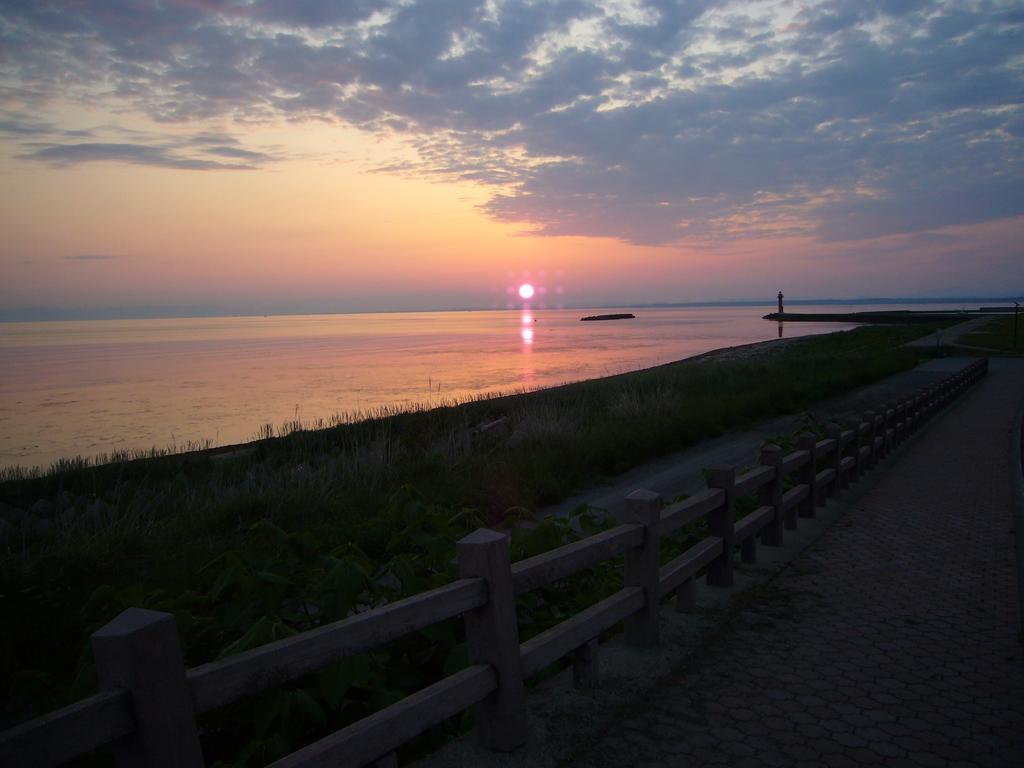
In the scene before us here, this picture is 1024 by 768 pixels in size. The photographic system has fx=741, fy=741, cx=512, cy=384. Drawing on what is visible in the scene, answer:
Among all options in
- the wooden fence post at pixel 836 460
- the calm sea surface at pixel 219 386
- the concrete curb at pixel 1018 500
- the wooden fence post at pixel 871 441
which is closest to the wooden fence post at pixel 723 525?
the concrete curb at pixel 1018 500

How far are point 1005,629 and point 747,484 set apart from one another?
6.88 ft

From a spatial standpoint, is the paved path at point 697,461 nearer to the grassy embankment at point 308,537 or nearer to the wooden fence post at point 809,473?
the grassy embankment at point 308,537

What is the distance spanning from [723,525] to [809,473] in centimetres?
301

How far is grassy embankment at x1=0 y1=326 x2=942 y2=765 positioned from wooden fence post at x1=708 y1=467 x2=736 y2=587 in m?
0.73

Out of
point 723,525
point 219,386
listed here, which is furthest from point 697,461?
point 219,386

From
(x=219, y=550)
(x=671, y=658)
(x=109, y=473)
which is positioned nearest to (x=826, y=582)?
(x=671, y=658)

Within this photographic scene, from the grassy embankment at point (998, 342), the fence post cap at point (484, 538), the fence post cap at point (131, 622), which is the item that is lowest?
the grassy embankment at point (998, 342)

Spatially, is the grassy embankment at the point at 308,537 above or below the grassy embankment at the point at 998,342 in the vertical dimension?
above

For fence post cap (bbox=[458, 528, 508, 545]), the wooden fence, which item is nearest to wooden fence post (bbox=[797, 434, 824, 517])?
the wooden fence

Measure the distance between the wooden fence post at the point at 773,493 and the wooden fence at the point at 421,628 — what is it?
0.61 feet

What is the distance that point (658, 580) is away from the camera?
493 centimetres

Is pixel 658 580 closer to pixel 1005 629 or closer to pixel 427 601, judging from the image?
pixel 427 601

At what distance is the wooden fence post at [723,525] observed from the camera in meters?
6.02

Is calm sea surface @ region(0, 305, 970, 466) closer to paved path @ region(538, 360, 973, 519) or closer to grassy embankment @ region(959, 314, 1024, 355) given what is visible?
paved path @ region(538, 360, 973, 519)
